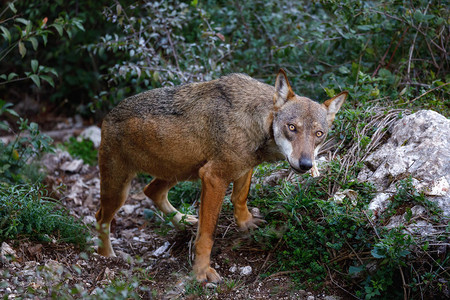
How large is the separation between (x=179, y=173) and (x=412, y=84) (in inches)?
160

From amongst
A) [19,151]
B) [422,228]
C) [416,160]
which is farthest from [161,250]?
[416,160]

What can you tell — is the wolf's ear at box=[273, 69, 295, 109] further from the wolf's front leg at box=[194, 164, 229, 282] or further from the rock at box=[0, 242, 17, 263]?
the rock at box=[0, 242, 17, 263]

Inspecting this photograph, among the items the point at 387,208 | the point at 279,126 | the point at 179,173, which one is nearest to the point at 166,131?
the point at 179,173

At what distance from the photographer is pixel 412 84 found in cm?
734

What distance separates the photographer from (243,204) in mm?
5785

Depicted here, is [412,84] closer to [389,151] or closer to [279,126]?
[389,151]

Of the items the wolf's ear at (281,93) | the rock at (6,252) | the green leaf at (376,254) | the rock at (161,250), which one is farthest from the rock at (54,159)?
the green leaf at (376,254)

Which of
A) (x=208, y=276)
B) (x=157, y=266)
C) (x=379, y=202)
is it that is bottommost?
(x=157, y=266)

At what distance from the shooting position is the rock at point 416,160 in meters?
4.95

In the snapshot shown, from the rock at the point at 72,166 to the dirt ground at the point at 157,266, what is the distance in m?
1.72

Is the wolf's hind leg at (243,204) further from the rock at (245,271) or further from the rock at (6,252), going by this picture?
the rock at (6,252)

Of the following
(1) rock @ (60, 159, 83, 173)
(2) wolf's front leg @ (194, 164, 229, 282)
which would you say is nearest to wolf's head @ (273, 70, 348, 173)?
(2) wolf's front leg @ (194, 164, 229, 282)

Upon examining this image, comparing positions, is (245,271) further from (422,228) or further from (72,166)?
(72,166)

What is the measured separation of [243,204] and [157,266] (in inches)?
51.8
